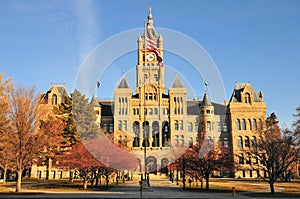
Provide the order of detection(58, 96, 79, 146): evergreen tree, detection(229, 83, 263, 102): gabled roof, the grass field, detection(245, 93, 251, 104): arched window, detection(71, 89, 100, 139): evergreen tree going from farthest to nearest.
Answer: detection(229, 83, 263, 102): gabled roof, detection(245, 93, 251, 104): arched window, detection(71, 89, 100, 139): evergreen tree, detection(58, 96, 79, 146): evergreen tree, the grass field

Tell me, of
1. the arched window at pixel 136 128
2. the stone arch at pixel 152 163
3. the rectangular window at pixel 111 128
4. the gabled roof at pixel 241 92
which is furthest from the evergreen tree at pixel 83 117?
the gabled roof at pixel 241 92

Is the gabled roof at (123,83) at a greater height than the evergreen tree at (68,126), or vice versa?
the gabled roof at (123,83)

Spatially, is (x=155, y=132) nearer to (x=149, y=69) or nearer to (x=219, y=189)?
(x=149, y=69)

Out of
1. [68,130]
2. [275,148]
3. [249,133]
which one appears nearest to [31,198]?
[275,148]

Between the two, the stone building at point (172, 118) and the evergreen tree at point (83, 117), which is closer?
the evergreen tree at point (83, 117)

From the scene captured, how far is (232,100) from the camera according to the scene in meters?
66.6

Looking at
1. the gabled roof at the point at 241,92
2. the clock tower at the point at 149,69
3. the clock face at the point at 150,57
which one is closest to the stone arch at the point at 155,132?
the clock tower at the point at 149,69

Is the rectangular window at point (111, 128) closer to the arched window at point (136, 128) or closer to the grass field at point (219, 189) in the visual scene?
the arched window at point (136, 128)

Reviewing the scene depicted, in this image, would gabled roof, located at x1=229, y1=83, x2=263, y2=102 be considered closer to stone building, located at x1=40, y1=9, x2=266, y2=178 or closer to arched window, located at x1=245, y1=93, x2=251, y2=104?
stone building, located at x1=40, y1=9, x2=266, y2=178

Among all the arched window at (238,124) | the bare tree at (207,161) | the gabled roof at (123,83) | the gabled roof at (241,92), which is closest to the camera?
the bare tree at (207,161)

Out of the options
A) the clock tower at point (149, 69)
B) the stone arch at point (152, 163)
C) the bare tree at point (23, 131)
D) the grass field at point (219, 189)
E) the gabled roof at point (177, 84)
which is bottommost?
the grass field at point (219, 189)

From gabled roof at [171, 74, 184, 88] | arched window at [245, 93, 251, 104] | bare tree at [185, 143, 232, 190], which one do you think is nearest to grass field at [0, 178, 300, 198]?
bare tree at [185, 143, 232, 190]

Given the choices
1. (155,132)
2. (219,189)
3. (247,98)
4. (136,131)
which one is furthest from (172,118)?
(219,189)

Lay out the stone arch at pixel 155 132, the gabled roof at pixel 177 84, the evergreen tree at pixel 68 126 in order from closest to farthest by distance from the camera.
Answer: the evergreen tree at pixel 68 126
the stone arch at pixel 155 132
the gabled roof at pixel 177 84
